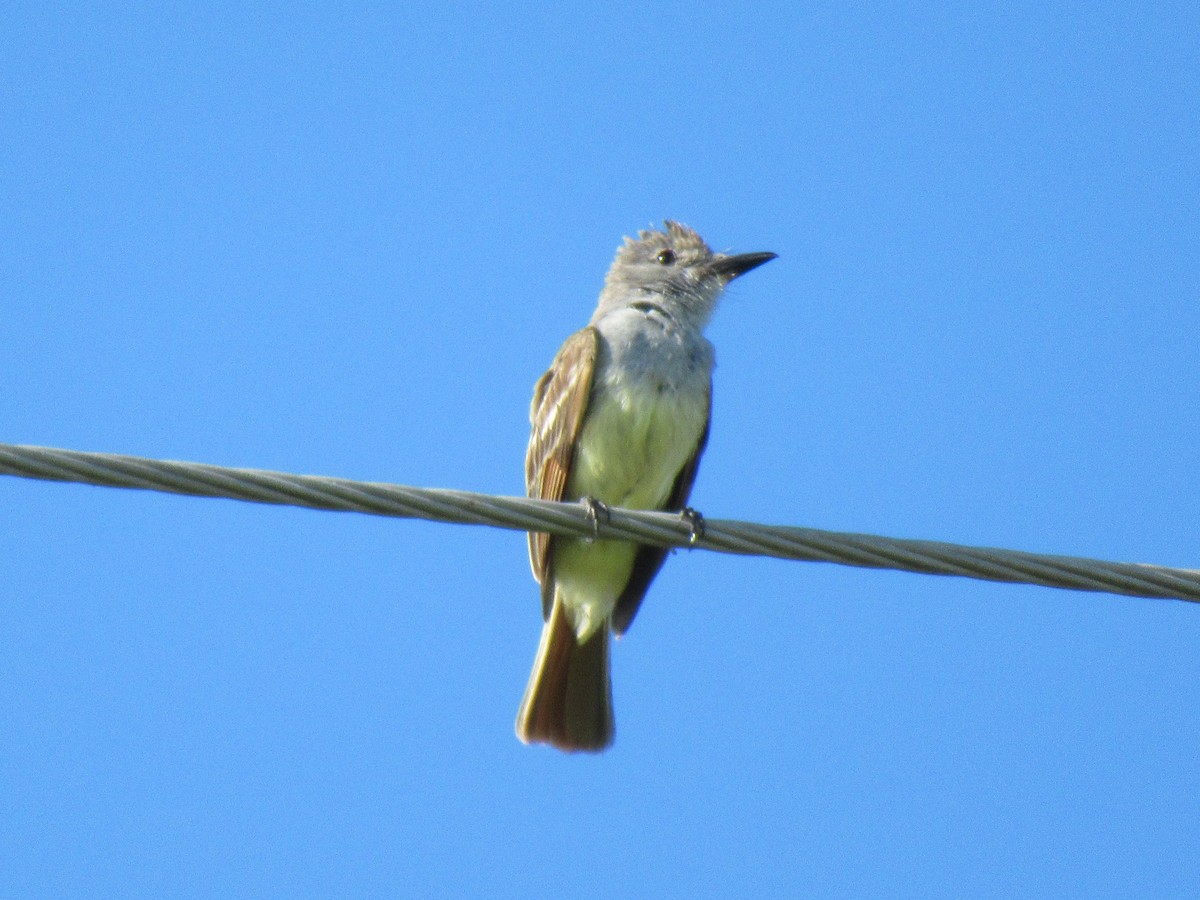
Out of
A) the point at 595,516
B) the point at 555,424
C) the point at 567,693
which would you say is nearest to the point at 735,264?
the point at 555,424

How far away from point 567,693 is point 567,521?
9.96 ft

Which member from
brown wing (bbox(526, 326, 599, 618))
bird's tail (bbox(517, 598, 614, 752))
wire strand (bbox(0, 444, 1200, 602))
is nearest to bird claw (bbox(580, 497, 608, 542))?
wire strand (bbox(0, 444, 1200, 602))

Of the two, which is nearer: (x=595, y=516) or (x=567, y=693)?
(x=595, y=516)

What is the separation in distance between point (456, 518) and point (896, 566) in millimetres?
1285

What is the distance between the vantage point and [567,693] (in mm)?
7453

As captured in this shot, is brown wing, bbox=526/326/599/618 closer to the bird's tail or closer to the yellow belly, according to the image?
the yellow belly

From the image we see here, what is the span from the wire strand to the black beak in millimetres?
3561

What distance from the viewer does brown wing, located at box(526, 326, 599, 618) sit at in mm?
7020

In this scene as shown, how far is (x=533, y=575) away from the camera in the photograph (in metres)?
7.53

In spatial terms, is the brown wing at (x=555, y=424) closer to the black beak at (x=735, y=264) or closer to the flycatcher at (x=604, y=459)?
the flycatcher at (x=604, y=459)

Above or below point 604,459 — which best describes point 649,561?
below

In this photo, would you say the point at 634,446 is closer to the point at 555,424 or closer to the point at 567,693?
the point at 555,424

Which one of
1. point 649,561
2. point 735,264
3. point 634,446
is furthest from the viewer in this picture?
point 735,264

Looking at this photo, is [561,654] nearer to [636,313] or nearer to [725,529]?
[636,313]
